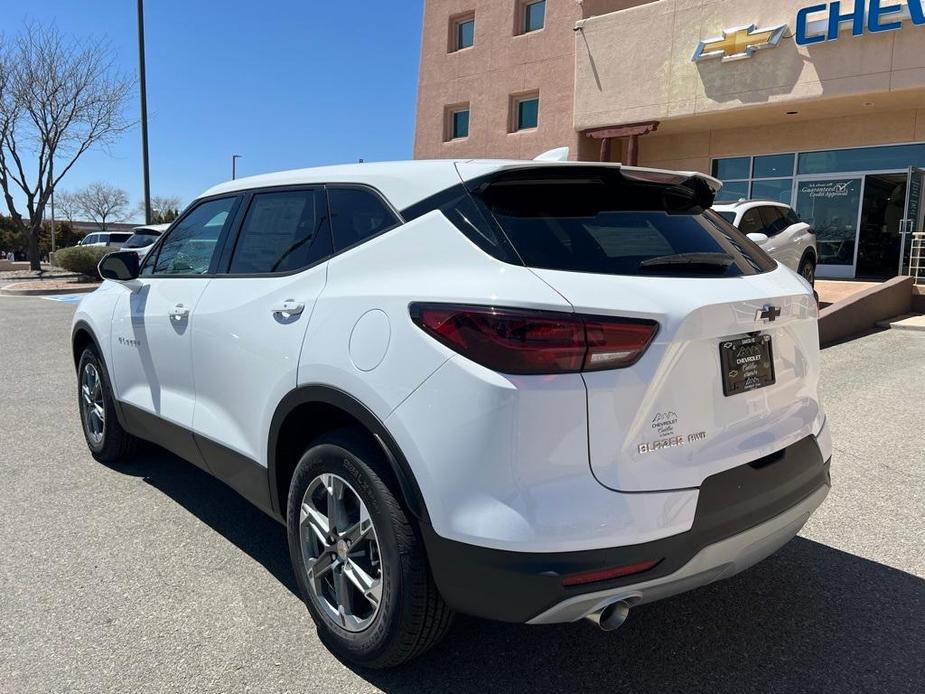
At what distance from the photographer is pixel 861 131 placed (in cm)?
1534

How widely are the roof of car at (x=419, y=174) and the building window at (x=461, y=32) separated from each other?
2096cm

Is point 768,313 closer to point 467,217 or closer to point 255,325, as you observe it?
point 467,217

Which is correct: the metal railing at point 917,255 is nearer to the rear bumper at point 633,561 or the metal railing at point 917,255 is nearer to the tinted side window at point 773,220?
the tinted side window at point 773,220

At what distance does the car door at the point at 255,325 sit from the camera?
8.92ft

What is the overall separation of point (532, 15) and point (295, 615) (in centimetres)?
2095

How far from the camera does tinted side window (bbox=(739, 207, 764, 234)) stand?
9922 millimetres

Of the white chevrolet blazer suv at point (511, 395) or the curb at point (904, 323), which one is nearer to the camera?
the white chevrolet blazer suv at point (511, 395)

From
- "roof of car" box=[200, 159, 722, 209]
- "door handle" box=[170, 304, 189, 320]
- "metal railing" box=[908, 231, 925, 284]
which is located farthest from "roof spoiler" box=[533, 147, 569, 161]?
"metal railing" box=[908, 231, 925, 284]

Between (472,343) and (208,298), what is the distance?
5.82ft

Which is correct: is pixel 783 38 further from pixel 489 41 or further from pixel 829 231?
pixel 489 41

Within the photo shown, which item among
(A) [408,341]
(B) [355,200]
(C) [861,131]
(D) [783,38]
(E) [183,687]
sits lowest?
(E) [183,687]

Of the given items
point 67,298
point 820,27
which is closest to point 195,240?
point 820,27

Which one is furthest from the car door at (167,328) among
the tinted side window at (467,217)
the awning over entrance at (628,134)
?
the awning over entrance at (628,134)

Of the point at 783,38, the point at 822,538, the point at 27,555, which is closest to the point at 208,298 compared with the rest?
the point at 27,555
